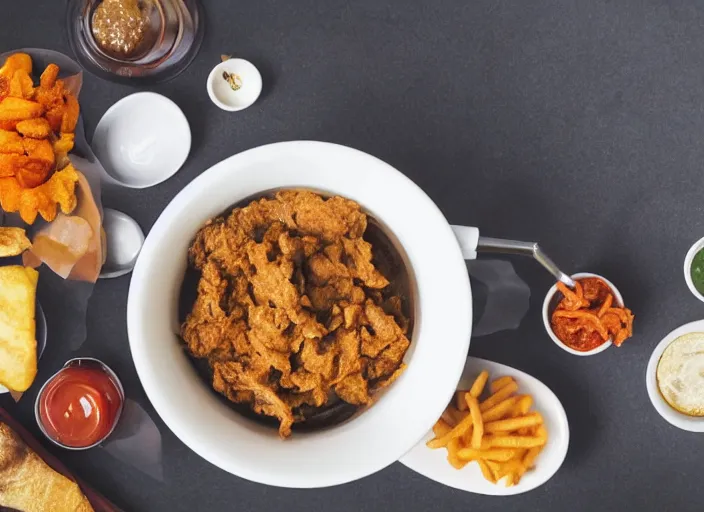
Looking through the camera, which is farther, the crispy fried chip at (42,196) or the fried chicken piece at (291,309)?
the crispy fried chip at (42,196)

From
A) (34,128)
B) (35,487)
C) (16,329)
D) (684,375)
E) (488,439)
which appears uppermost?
(684,375)

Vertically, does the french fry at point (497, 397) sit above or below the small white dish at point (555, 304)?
below

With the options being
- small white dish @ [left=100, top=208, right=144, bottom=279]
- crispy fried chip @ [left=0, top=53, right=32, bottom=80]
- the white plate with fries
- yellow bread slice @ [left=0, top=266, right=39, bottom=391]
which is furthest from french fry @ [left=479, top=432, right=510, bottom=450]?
crispy fried chip @ [left=0, top=53, right=32, bottom=80]

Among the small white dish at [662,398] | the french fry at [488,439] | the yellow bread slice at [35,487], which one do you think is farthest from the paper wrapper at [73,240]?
the small white dish at [662,398]

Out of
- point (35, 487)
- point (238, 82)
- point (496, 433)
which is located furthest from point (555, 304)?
point (35, 487)

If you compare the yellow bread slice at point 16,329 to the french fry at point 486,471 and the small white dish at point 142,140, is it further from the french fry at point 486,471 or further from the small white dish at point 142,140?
the french fry at point 486,471

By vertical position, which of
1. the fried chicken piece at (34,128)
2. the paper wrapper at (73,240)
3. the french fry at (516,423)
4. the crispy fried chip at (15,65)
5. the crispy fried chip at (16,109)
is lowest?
the paper wrapper at (73,240)

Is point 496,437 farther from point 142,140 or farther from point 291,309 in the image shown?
point 142,140
